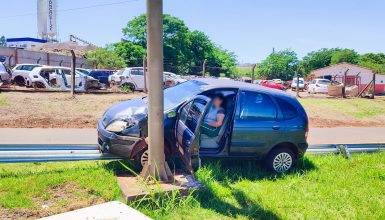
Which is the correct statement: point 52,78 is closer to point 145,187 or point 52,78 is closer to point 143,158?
point 143,158

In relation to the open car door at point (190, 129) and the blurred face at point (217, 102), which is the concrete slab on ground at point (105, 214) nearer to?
the open car door at point (190, 129)

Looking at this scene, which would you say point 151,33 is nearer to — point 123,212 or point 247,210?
point 123,212

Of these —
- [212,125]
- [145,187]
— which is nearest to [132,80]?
[212,125]

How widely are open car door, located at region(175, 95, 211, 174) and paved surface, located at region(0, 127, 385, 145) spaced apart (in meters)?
3.34

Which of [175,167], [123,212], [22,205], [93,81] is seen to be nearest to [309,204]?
[175,167]

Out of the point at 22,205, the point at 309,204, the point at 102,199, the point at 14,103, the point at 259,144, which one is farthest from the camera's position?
the point at 14,103

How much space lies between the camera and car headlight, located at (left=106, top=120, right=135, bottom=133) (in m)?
5.88


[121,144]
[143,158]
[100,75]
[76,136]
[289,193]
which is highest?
[100,75]

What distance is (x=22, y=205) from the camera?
451 cm

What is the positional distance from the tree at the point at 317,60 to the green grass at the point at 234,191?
2457 inches

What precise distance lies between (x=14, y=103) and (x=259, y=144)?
9.99 m

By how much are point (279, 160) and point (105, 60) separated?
1542 inches

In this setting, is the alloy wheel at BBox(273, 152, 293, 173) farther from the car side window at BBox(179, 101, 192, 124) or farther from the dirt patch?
the dirt patch

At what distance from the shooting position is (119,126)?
19.4 feet
